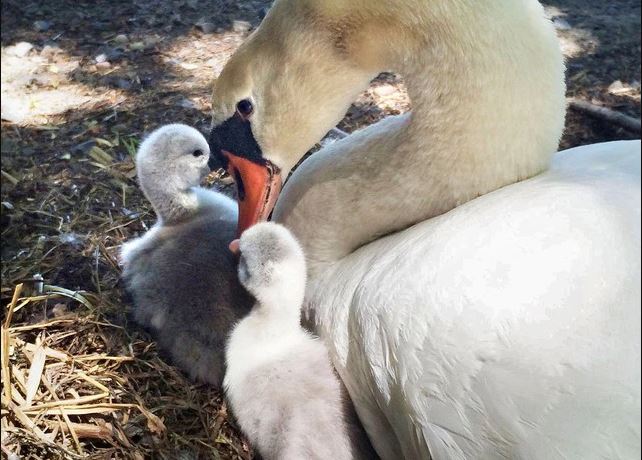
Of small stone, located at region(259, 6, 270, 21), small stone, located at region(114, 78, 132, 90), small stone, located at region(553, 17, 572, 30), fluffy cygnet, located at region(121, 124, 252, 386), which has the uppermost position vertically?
small stone, located at region(553, 17, 572, 30)

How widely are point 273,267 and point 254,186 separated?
184mm

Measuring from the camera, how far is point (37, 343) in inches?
63.2

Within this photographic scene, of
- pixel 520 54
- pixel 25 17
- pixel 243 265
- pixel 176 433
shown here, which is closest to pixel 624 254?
pixel 520 54

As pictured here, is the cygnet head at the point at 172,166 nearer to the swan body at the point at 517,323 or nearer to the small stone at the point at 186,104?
the small stone at the point at 186,104

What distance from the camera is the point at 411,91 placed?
4.57 ft

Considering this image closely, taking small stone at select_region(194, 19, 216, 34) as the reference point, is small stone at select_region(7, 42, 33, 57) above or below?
below

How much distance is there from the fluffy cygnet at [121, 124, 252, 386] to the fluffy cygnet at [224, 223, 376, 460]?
0.13 metres

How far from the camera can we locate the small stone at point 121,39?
1.60 meters

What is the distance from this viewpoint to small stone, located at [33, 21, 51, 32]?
1.43 m

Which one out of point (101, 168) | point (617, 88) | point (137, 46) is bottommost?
point (101, 168)

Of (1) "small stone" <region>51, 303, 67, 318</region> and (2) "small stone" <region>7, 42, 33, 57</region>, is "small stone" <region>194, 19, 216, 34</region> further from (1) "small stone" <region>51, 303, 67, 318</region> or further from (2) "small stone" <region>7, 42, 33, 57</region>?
(1) "small stone" <region>51, 303, 67, 318</region>

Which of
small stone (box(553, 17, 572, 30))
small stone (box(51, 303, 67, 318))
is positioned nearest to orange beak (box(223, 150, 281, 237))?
small stone (box(51, 303, 67, 318))

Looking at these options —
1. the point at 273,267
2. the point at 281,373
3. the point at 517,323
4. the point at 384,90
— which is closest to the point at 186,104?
the point at 384,90

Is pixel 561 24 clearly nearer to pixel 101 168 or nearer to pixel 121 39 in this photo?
pixel 121 39
